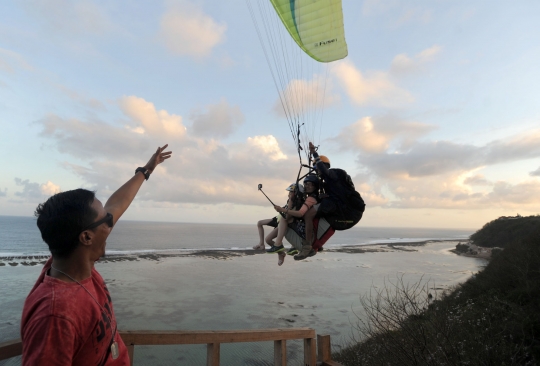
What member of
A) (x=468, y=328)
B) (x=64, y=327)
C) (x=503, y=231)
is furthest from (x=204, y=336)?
(x=503, y=231)

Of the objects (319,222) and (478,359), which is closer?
(319,222)

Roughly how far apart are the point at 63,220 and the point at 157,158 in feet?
3.82

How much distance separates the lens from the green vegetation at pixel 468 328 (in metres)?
6.82

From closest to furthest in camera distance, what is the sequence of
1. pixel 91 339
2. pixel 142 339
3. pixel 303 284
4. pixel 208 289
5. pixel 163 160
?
pixel 91 339
pixel 163 160
pixel 142 339
pixel 208 289
pixel 303 284

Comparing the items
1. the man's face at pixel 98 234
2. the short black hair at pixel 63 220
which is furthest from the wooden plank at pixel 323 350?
the short black hair at pixel 63 220

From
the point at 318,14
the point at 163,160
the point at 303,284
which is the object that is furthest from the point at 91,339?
the point at 303,284

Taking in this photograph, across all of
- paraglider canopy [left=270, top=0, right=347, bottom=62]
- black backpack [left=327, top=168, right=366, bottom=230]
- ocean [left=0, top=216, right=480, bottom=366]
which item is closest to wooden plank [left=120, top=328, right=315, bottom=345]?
black backpack [left=327, top=168, right=366, bottom=230]

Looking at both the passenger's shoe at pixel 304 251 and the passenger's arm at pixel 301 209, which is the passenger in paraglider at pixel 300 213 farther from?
the passenger's shoe at pixel 304 251

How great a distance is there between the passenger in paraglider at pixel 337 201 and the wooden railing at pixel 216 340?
1.70 metres

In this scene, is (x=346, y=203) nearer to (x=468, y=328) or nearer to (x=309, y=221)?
(x=309, y=221)

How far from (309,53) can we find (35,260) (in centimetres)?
4050

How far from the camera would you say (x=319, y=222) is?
17.8 ft

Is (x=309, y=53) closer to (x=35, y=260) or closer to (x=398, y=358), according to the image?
(x=398, y=358)

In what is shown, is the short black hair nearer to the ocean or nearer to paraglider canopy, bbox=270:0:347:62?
paraglider canopy, bbox=270:0:347:62
